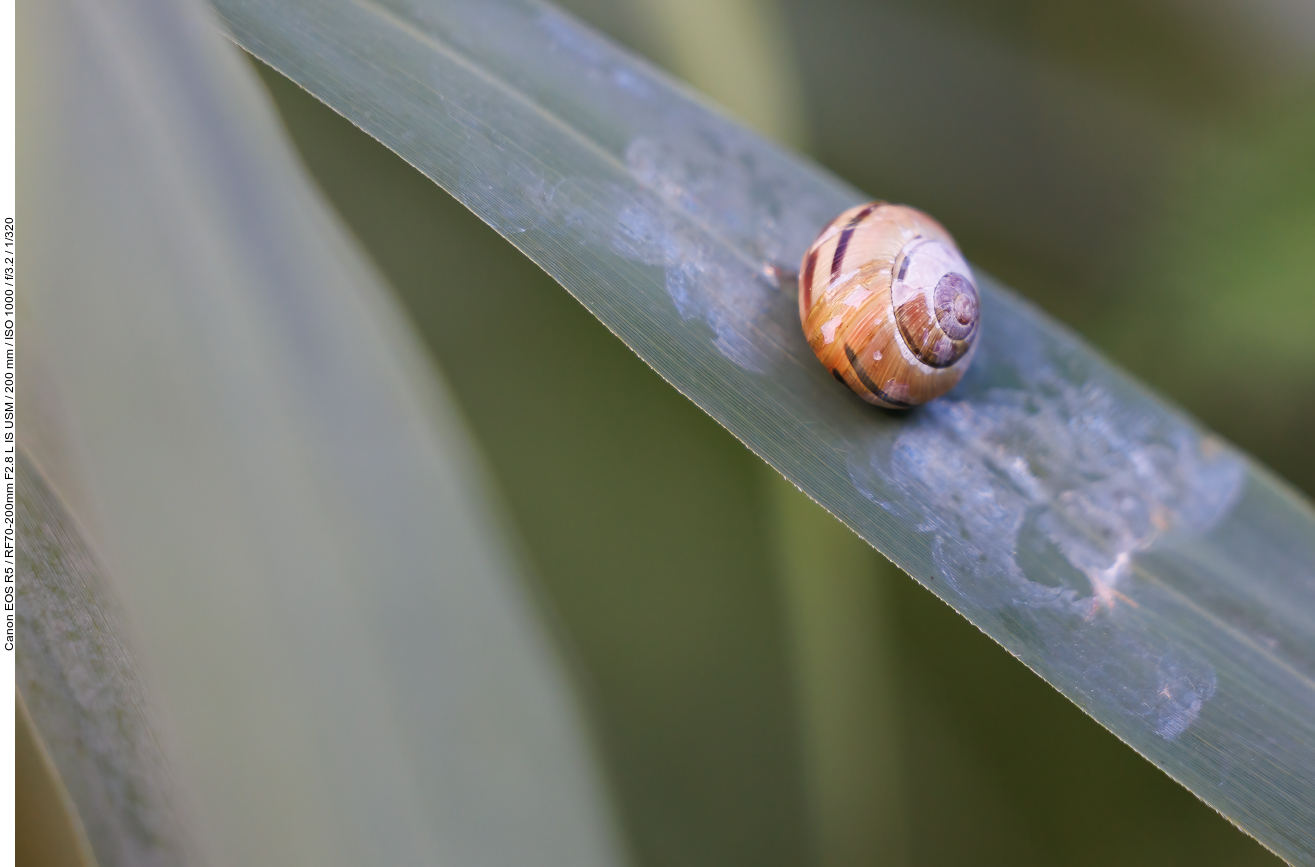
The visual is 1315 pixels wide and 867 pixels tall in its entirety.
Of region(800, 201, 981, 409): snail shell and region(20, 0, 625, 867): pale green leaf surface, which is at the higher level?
region(800, 201, 981, 409): snail shell

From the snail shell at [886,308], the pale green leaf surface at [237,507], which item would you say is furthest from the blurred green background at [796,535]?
the snail shell at [886,308]

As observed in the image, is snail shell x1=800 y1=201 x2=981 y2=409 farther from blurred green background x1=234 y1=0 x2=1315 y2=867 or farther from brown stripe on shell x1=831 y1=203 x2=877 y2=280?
blurred green background x1=234 y1=0 x2=1315 y2=867

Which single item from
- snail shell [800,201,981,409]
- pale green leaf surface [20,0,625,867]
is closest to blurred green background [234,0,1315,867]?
pale green leaf surface [20,0,625,867]

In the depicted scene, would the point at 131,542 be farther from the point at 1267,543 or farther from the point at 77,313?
the point at 1267,543

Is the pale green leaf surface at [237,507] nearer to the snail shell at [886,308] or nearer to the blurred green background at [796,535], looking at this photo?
the blurred green background at [796,535]

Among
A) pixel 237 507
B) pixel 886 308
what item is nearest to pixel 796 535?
pixel 886 308

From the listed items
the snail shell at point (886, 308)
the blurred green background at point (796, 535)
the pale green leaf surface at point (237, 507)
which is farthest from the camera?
the blurred green background at point (796, 535)
